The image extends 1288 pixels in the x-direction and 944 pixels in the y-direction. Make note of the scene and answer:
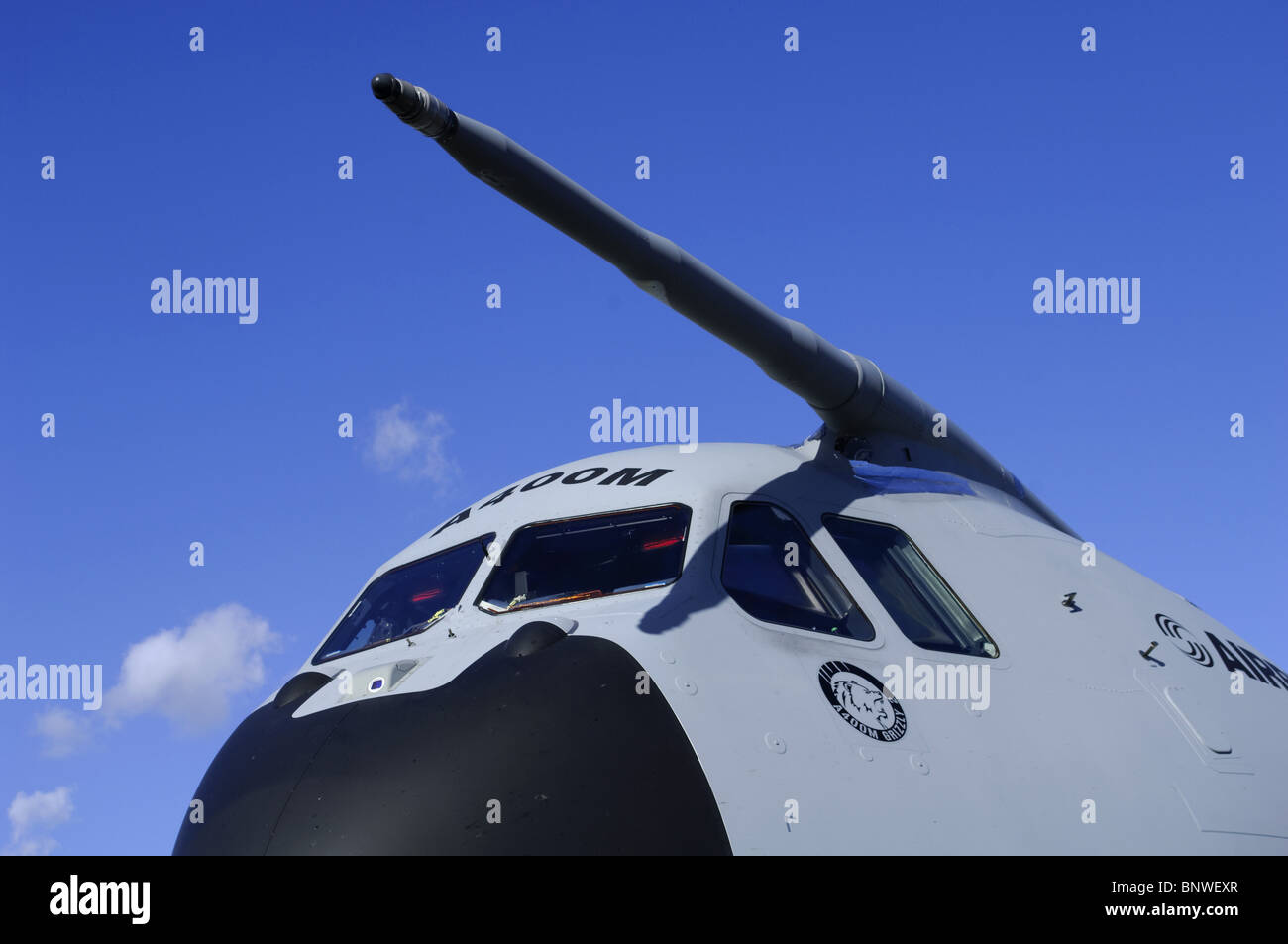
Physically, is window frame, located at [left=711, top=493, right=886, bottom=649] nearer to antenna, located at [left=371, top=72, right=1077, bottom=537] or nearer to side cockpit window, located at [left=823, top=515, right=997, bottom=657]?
side cockpit window, located at [left=823, top=515, right=997, bottom=657]

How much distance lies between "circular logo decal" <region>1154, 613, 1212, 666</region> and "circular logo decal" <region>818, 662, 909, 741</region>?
3536 mm

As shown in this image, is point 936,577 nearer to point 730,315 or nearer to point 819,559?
point 819,559

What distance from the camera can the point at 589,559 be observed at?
8.61 m

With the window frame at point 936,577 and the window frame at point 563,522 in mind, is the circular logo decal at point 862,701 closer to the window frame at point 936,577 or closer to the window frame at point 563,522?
the window frame at point 936,577

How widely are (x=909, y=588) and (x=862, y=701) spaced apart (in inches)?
69.9

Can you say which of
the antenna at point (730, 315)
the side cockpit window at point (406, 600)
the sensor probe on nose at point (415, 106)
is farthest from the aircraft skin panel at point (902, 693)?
the sensor probe on nose at point (415, 106)

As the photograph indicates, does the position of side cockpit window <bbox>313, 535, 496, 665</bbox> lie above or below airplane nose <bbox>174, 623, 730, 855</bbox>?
above

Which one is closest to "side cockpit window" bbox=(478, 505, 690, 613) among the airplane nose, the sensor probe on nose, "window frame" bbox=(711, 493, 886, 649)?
"window frame" bbox=(711, 493, 886, 649)

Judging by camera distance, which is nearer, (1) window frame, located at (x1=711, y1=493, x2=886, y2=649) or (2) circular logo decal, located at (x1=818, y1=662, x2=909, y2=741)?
(2) circular logo decal, located at (x1=818, y1=662, x2=909, y2=741)

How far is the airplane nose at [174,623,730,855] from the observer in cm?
622

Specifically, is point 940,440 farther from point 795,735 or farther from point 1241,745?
point 795,735

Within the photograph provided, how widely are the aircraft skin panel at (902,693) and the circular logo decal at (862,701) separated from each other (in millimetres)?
43

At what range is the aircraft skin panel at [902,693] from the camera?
682 centimetres
